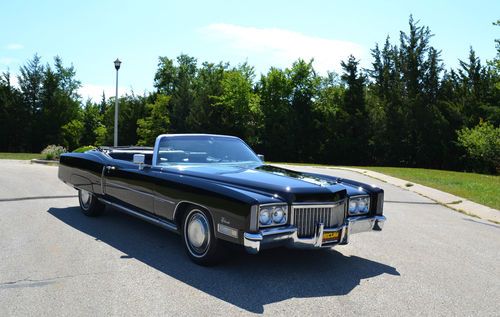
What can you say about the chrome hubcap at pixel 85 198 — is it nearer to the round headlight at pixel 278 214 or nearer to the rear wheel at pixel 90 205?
the rear wheel at pixel 90 205

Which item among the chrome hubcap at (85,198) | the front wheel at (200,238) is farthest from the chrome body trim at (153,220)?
the chrome hubcap at (85,198)

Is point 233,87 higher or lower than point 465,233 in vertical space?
higher

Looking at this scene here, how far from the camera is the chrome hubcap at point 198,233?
4922 millimetres

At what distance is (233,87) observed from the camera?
160 feet

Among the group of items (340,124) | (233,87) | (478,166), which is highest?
(233,87)

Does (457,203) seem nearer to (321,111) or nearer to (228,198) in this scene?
(228,198)

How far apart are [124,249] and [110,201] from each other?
146cm

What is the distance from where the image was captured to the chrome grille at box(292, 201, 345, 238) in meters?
4.60

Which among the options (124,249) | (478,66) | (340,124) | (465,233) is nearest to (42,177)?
(124,249)

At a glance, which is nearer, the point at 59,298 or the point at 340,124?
the point at 59,298

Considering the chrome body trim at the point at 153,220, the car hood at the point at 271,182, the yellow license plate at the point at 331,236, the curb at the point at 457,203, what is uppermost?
the car hood at the point at 271,182

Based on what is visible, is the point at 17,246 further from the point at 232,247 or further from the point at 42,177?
the point at 42,177

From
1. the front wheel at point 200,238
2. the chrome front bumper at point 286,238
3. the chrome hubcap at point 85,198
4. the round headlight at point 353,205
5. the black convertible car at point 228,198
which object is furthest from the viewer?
the chrome hubcap at point 85,198

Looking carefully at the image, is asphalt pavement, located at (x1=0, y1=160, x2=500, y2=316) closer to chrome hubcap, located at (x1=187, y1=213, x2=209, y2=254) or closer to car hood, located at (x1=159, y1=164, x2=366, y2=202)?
chrome hubcap, located at (x1=187, y1=213, x2=209, y2=254)
